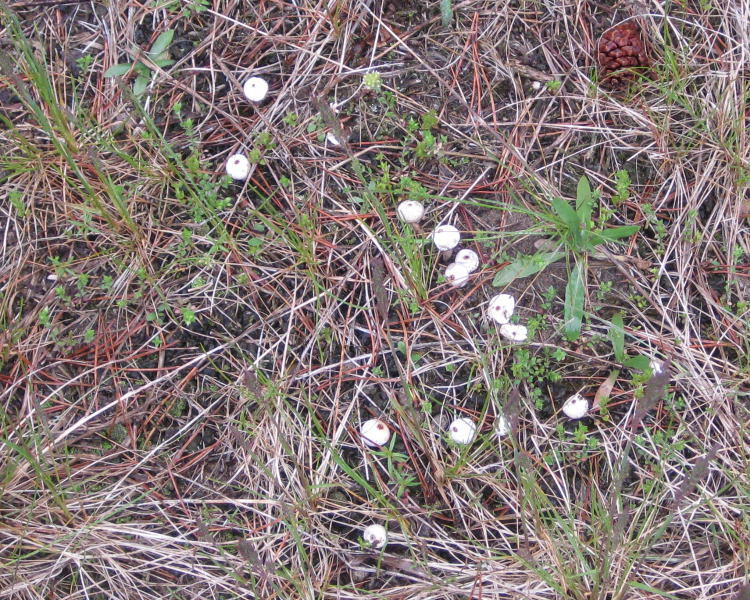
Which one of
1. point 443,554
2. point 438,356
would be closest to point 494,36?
point 438,356

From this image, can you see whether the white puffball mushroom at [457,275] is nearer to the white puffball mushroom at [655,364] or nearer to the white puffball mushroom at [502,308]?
the white puffball mushroom at [502,308]

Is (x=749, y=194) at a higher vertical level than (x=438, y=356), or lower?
higher

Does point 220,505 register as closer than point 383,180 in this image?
Yes

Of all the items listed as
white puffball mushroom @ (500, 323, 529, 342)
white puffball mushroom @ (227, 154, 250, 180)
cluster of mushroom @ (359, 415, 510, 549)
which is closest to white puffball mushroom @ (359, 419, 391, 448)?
cluster of mushroom @ (359, 415, 510, 549)

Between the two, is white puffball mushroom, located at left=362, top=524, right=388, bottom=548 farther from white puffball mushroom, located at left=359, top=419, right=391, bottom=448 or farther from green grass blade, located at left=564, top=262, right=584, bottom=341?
green grass blade, located at left=564, top=262, right=584, bottom=341

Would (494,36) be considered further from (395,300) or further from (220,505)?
(220,505)

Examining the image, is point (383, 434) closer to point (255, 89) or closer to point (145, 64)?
point (255, 89)

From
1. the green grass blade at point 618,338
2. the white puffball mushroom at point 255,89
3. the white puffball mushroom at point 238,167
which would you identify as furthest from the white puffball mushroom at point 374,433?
the white puffball mushroom at point 255,89
